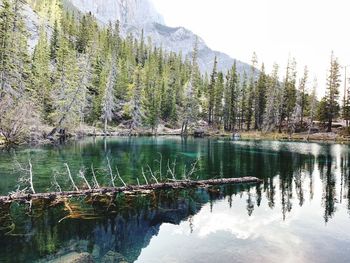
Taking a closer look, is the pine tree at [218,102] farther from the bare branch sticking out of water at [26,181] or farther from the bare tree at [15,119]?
the bare branch sticking out of water at [26,181]

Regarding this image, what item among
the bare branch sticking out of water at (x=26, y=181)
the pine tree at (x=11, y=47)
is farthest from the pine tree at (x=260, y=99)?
the bare branch sticking out of water at (x=26, y=181)

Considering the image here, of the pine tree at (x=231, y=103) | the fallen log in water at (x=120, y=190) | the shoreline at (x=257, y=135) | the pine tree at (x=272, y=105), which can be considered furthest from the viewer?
the pine tree at (x=231, y=103)

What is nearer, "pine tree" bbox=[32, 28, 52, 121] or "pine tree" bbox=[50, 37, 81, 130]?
"pine tree" bbox=[50, 37, 81, 130]

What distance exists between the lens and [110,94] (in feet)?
262

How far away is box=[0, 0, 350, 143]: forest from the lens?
148ft

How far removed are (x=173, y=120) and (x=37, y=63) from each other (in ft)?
139

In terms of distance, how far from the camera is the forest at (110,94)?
4522 cm

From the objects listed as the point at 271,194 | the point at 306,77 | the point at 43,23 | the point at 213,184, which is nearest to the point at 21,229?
the point at 213,184

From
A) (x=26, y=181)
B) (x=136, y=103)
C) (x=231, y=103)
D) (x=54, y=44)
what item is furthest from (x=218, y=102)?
(x=26, y=181)

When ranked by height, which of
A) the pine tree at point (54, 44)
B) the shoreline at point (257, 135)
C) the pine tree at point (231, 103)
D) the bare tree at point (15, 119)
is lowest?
the shoreline at point (257, 135)

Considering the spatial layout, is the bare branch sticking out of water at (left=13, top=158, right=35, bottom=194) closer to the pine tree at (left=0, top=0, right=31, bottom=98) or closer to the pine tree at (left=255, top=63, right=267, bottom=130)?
the pine tree at (left=0, top=0, right=31, bottom=98)

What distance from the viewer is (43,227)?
14164mm

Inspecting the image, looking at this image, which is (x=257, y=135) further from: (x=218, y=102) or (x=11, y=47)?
(x=11, y=47)

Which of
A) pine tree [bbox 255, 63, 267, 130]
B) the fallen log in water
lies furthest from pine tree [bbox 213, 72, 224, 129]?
the fallen log in water
